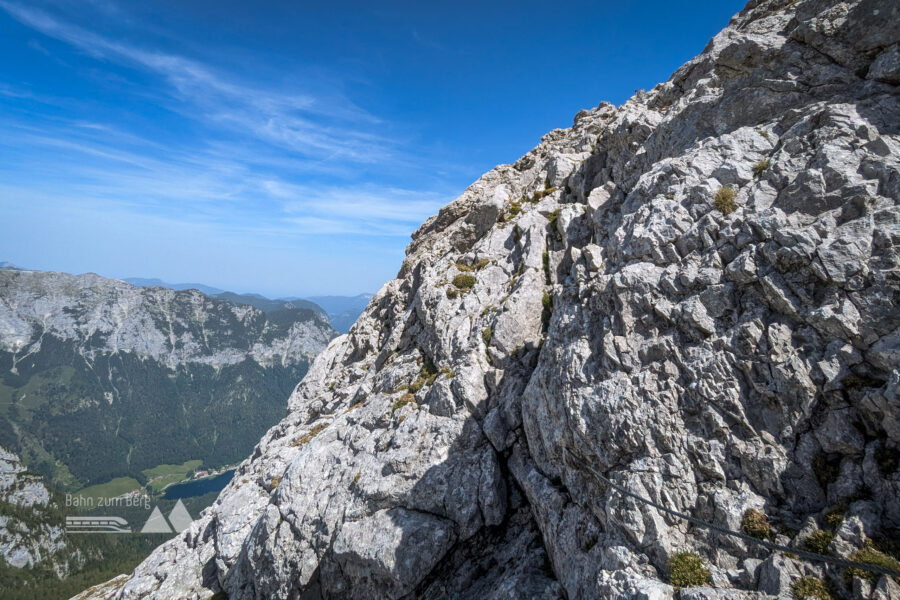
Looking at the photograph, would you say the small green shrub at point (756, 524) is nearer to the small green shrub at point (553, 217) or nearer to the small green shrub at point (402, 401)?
the small green shrub at point (402, 401)

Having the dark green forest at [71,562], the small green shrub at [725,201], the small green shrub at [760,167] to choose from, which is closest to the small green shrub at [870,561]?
the small green shrub at [725,201]

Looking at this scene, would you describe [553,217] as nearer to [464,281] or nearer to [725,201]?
[464,281]

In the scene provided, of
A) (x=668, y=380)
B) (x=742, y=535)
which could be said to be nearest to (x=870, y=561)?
(x=742, y=535)

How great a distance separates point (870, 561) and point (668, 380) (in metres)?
6.50

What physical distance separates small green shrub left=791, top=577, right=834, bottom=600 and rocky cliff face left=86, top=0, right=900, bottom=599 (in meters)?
0.18

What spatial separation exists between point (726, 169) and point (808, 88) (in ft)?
19.4

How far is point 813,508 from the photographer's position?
11.2 m

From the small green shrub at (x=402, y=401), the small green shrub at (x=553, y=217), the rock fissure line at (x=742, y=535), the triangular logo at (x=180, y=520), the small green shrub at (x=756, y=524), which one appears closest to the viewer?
the rock fissure line at (x=742, y=535)

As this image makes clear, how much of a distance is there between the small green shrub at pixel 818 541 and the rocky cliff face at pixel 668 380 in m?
0.20

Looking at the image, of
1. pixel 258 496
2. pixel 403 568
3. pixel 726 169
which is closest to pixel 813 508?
pixel 726 169

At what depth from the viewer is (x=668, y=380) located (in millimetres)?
14609

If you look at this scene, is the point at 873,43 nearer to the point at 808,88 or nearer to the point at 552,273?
the point at 808,88

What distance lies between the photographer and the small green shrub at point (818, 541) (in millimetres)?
10312

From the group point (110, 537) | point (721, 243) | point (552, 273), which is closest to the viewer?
point (721, 243)
